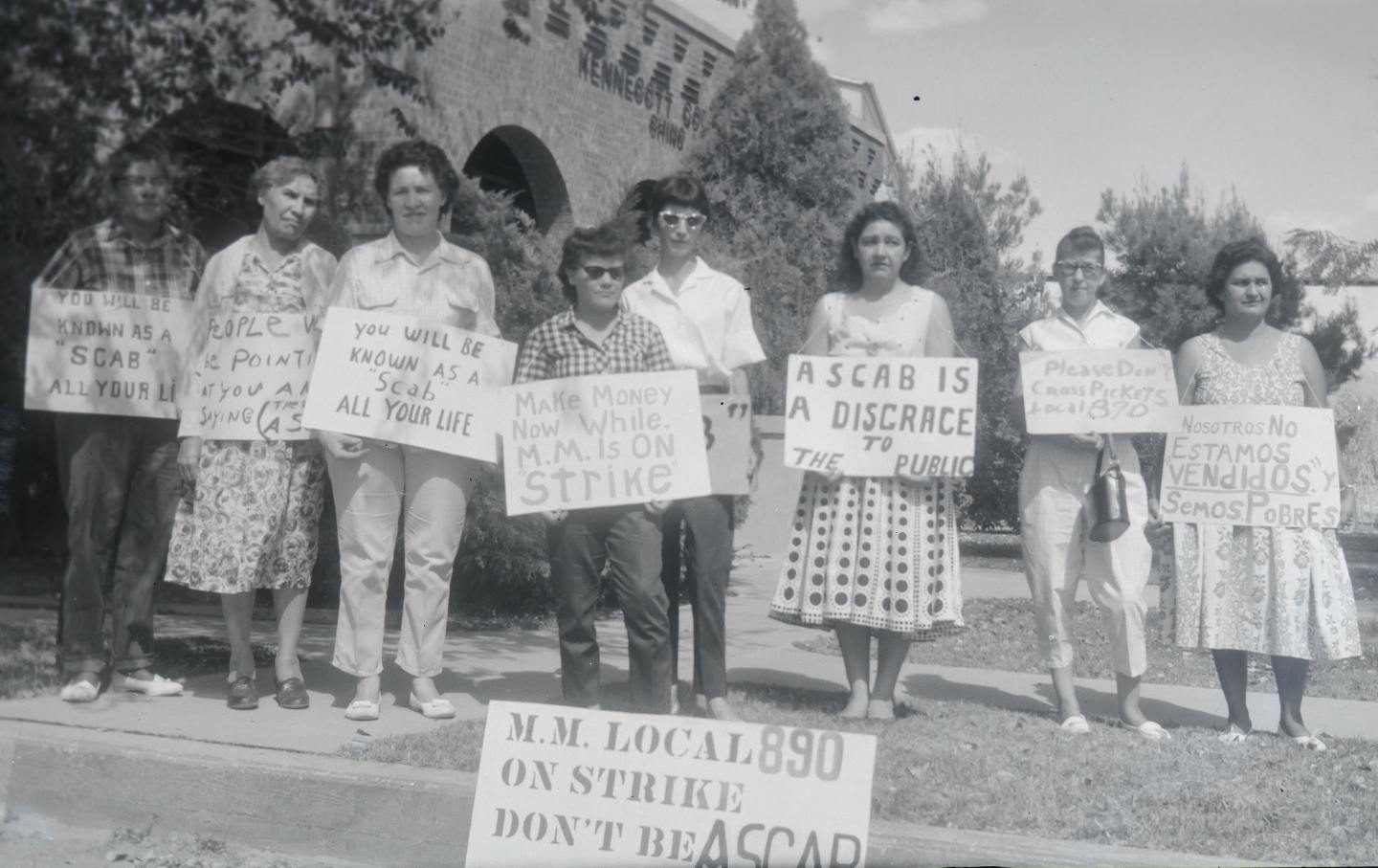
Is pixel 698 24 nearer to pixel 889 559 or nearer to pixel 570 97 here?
pixel 570 97

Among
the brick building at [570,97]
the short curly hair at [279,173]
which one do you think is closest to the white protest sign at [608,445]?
the short curly hair at [279,173]

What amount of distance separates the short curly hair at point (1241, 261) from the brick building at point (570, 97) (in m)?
7.59

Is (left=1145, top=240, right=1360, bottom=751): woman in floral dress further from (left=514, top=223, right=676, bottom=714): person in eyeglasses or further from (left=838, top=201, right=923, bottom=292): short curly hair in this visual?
(left=514, top=223, right=676, bottom=714): person in eyeglasses

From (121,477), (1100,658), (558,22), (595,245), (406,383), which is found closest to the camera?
(595,245)

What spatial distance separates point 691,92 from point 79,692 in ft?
40.7

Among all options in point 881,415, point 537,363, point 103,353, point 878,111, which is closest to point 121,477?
point 103,353

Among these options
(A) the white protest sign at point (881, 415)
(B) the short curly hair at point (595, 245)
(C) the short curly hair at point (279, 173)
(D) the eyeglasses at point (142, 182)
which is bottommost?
(A) the white protest sign at point (881, 415)

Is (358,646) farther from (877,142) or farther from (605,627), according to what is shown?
(877,142)

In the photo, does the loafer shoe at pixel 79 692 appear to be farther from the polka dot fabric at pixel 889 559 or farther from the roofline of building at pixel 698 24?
the roofline of building at pixel 698 24

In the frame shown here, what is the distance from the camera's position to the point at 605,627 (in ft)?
28.7

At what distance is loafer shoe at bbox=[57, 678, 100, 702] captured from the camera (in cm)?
557

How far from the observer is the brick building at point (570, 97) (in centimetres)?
1298

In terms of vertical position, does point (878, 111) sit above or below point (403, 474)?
above

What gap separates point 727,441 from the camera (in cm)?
529
